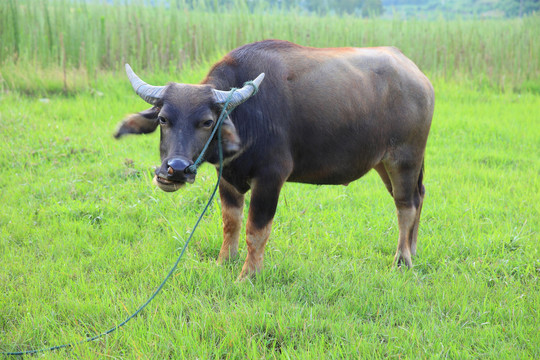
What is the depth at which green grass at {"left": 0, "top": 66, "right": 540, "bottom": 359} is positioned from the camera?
2840 mm

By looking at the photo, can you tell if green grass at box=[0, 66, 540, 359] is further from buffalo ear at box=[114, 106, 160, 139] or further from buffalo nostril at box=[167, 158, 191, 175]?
buffalo ear at box=[114, 106, 160, 139]

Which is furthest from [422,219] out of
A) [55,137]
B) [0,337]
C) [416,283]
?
[55,137]

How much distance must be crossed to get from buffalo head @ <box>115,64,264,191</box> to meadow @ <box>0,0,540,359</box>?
850 mm

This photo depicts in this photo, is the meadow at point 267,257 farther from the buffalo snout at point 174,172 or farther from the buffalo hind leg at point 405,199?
the buffalo snout at point 174,172

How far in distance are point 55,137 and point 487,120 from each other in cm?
601

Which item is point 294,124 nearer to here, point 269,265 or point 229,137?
point 229,137

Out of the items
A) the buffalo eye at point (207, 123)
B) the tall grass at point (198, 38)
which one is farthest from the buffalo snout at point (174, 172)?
the tall grass at point (198, 38)

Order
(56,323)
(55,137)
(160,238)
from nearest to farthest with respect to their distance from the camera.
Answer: (56,323) → (160,238) → (55,137)

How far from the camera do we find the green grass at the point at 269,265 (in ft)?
9.32

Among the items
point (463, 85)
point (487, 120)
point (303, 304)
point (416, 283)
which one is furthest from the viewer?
point (463, 85)

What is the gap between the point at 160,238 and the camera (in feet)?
13.5

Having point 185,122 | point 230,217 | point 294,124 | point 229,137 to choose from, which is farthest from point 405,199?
point 185,122

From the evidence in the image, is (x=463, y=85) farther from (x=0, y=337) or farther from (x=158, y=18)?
(x=0, y=337)

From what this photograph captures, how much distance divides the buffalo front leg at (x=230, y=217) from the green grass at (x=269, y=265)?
0.38 ft
